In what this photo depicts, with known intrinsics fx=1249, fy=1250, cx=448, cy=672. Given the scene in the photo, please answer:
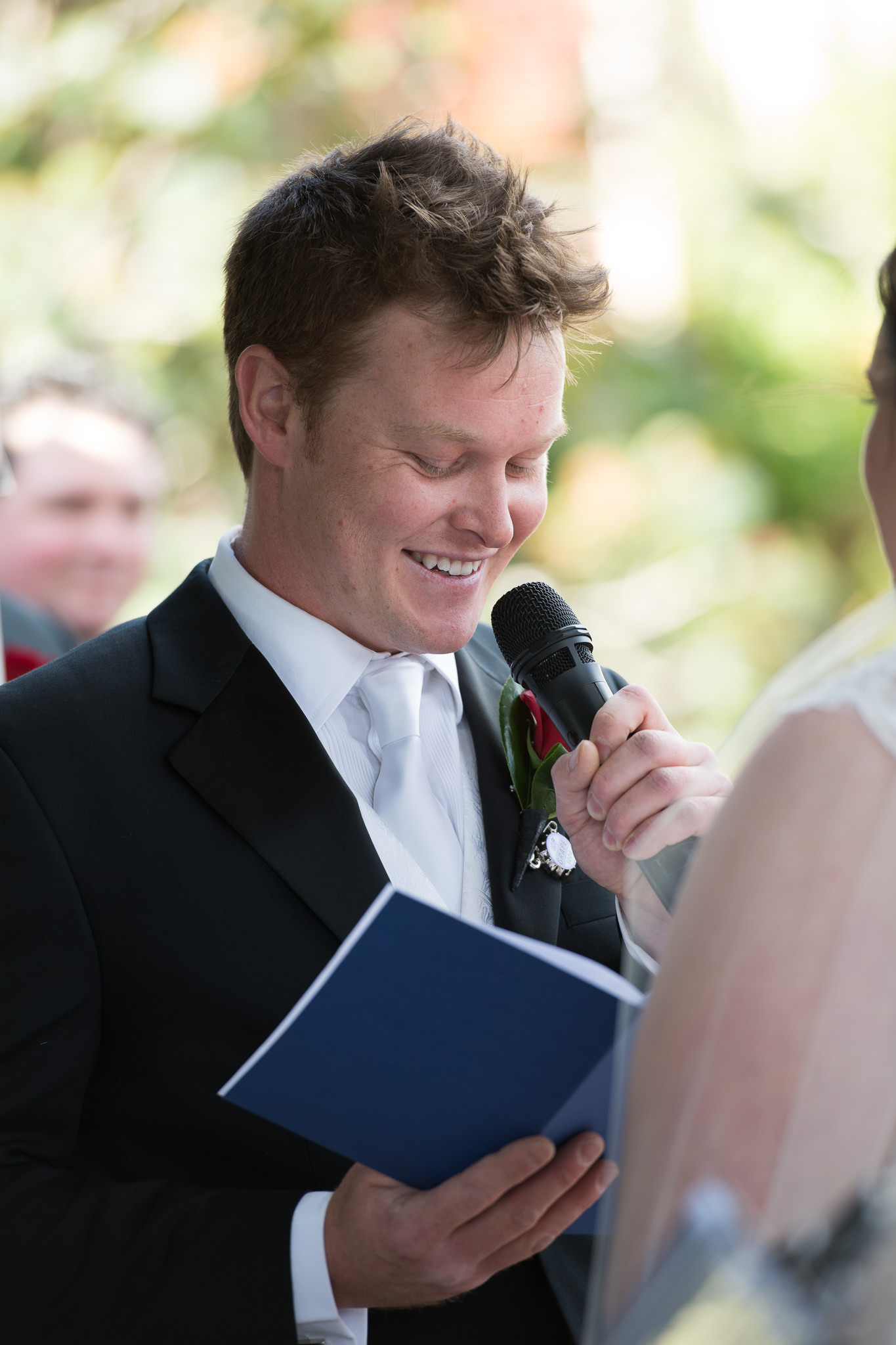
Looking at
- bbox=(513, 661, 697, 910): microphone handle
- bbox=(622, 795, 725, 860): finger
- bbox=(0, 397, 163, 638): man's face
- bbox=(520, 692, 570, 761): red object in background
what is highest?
bbox=(0, 397, 163, 638): man's face

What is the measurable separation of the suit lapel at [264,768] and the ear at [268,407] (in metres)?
0.30

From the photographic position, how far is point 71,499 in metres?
4.38

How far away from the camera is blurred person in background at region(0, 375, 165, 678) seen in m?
4.35

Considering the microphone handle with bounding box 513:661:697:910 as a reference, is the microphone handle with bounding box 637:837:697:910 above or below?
below

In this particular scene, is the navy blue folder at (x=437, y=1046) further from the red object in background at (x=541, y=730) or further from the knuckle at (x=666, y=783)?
the red object in background at (x=541, y=730)

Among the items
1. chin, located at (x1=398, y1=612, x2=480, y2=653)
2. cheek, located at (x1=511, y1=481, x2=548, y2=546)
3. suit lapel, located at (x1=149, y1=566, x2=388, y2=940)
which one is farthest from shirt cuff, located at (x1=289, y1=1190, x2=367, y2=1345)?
cheek, located at (x1=511, y1=481, x2=548, y2=546)

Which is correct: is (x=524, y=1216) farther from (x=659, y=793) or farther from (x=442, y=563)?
(x=442, y=563)

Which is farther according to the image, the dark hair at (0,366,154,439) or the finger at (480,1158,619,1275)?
the dark hair at (0,366,154,439)

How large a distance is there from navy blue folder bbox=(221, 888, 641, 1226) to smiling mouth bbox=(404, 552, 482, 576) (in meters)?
0.87

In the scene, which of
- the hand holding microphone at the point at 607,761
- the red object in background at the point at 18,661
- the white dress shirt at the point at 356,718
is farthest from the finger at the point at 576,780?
the red object in background at the point at 18,661

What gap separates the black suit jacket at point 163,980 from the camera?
1562mm

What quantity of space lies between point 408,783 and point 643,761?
443mm

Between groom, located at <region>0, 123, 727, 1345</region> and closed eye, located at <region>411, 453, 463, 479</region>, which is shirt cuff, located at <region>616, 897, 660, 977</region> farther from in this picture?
closed eye, located at <region>411, 453, 463, 479</region>

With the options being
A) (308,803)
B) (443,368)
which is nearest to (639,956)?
(308,803)
